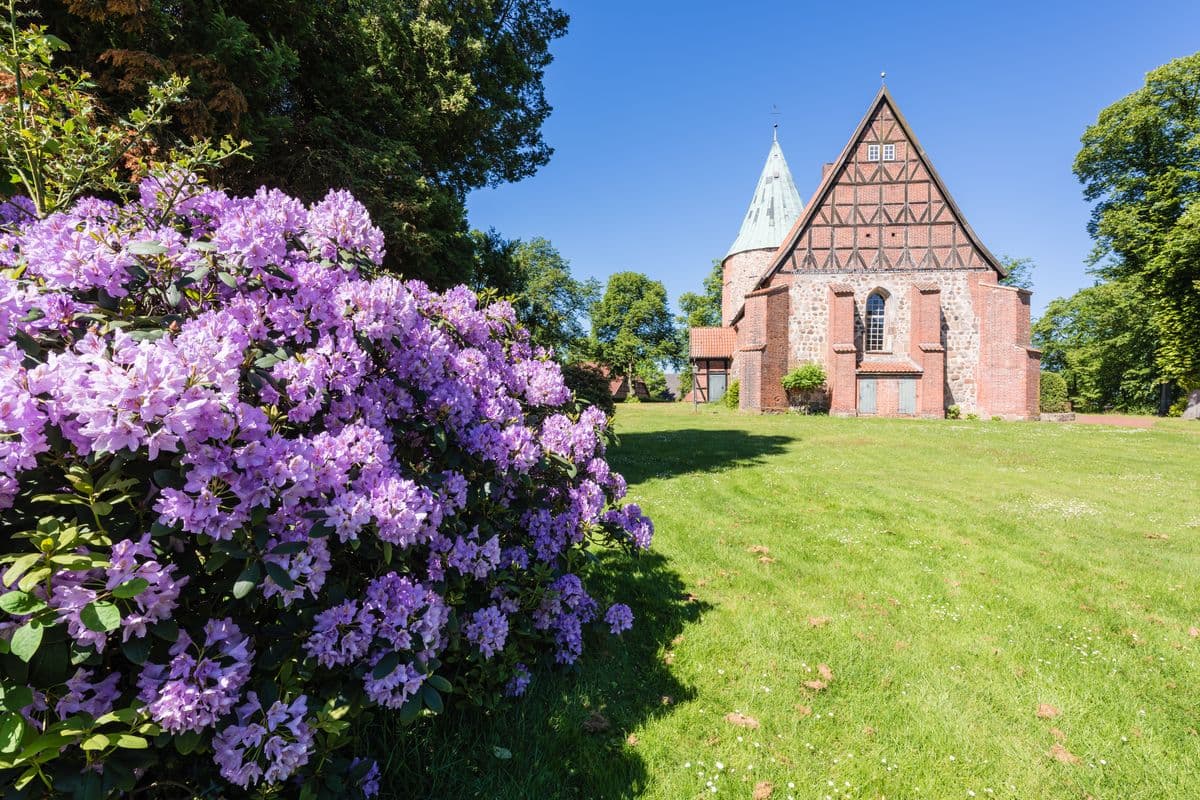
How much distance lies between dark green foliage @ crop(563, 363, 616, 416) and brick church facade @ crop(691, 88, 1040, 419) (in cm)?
1689

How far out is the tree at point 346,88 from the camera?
18.2 feet

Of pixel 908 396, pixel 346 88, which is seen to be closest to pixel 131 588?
pixel 346 88

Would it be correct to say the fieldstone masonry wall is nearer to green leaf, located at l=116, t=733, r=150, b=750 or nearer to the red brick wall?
the red brick wall

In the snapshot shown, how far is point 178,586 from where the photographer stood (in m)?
1.42

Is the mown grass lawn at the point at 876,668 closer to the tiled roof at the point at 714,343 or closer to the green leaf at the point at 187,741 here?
the green leaf at the point at 187,741

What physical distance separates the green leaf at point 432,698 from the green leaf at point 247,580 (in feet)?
2.40

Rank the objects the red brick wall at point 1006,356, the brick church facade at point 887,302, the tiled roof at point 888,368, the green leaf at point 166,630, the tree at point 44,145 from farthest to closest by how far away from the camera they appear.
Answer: the tiled roof at point 888,368 < the brick church facade at point 887,302 < the red brick wall at point 1006,356 < the tree at point 44,145 < the green leaf at point 166,630

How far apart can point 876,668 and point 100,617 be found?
4.22 meters

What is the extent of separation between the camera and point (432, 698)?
1778 mm

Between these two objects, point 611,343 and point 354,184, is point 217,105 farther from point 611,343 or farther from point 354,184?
point 611,343

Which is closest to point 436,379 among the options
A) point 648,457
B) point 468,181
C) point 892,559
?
point 892,559

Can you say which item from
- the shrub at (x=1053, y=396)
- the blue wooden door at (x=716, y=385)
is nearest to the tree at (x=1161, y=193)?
the shrub at (x=1053, y=396)

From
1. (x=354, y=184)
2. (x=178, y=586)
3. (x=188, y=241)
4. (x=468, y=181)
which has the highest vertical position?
(x=468, y=181)

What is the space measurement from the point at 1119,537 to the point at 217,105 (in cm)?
1243
